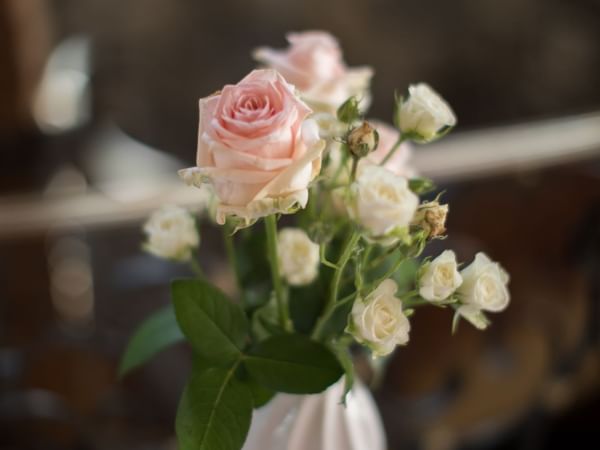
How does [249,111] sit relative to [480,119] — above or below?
above

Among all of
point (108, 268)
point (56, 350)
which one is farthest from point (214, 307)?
point (108, 268)

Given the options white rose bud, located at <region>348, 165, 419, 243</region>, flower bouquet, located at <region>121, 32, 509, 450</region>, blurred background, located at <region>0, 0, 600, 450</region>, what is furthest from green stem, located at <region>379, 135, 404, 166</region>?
blurred background, located at <region>0, 0, 600, 450</region>

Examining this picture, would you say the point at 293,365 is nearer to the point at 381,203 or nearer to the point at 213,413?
the point at 213,413

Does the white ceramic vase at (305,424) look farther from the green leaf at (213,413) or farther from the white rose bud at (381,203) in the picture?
the white rose bud at (381,203)

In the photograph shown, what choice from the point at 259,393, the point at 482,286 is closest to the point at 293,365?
the point at 259,393

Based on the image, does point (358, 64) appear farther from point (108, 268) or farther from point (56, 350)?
point (56, 350)

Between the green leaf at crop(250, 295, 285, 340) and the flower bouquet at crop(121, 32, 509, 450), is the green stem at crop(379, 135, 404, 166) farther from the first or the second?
the green leaf at crop(250, 295, 285, 340)
